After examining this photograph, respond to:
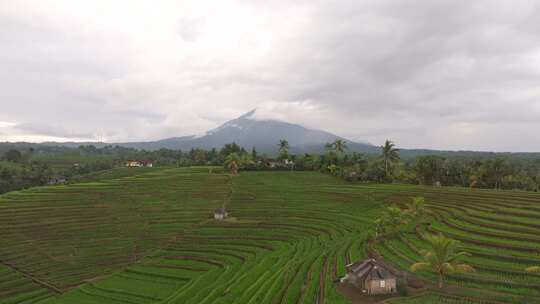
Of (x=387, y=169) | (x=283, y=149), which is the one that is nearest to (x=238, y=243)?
(x=387, y=169)

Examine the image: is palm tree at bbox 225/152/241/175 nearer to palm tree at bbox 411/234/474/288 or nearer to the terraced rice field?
the terraced rice field

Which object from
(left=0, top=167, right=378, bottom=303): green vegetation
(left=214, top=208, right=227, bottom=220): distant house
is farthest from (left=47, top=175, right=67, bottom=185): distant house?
(left=214, top=208, right=227, bottom=220): distant house

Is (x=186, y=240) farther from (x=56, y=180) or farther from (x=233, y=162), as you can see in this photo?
(x=56, y=180)

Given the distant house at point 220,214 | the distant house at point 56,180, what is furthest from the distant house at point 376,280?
the distant house at point 56,180

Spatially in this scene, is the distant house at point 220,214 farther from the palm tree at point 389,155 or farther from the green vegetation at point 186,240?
the palm tree at point 389,155

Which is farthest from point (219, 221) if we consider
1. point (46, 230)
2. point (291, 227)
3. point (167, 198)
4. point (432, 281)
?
point (432, 281)
